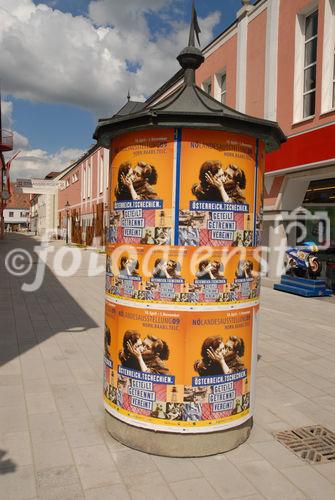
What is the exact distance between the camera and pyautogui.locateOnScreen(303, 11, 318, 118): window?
42.1 feet

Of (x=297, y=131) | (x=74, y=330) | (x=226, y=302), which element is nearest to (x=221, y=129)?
(x=226, y=302)

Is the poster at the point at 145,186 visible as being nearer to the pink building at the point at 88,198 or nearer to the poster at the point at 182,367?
the poster at the point at 182,367

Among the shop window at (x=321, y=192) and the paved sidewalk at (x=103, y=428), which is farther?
the shop window at (x=321, y=192)

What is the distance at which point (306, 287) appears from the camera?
12250 millimetres

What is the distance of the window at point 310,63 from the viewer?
12.8m

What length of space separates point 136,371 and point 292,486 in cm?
147

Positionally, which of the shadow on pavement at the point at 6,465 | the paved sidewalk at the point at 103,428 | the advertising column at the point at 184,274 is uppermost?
the advertising column at the point at 184,274

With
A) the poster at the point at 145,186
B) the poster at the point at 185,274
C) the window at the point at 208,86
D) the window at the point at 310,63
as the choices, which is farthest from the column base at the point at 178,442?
the window at the point at 208,86

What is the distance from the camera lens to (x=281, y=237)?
46.1 feet

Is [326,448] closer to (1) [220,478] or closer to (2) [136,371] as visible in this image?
(1) [220,478]

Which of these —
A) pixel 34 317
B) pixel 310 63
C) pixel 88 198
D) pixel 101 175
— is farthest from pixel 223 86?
pixel 88 198

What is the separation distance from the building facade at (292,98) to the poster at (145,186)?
9.05 metres

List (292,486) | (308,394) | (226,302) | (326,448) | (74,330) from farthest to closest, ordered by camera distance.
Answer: (74,330) → (308,394) → (326,448) → (226,302) → (292,486)

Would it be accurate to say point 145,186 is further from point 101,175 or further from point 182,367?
point 101,175
